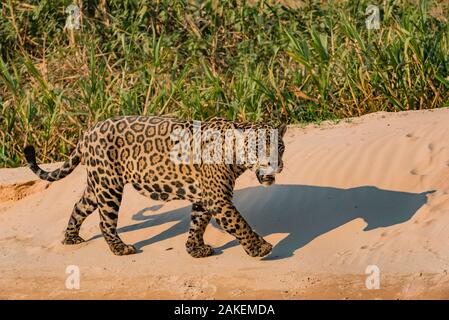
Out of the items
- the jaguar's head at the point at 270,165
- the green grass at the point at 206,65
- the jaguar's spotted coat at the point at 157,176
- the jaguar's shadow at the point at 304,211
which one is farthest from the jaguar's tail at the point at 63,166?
the green grass at the point at 206,65

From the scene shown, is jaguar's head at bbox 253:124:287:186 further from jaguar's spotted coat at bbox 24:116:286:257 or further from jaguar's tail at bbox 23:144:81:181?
jaguar's tail at bbox 23:144:81:181

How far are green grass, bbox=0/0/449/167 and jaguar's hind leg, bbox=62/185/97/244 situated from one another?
207cm

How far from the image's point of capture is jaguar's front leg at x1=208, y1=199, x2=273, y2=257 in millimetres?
7414

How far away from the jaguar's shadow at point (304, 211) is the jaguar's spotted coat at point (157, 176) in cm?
28

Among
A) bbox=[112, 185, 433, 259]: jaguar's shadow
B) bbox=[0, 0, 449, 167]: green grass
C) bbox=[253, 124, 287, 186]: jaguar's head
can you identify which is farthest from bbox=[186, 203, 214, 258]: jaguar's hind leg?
bbox=[0, 0, 449, 167]: green grass

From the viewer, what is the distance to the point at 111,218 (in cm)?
790

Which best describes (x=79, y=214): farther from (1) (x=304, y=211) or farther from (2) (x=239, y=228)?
(1) (x=304, y=211)

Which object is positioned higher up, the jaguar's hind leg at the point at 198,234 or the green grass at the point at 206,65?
the green grass at the point at 206,65

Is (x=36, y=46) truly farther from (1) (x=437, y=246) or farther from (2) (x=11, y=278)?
(1) (x=437, y=246)

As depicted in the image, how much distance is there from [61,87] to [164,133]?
12.7ft

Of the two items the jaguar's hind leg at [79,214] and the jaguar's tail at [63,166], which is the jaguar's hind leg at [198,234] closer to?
the jaguar's hind leg at [79,214]

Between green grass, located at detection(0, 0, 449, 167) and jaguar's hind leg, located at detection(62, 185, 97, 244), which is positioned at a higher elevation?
green grass, located at detection(0, 0, 449, 167)

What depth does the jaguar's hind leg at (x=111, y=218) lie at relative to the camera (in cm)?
788

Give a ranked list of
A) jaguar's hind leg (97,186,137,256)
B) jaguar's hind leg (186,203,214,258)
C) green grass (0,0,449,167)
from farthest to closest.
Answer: green grass (0,0,449,167), jaguar's hind leg (97,186,137,256), jaguar's hind leg (186,203,214,258)
